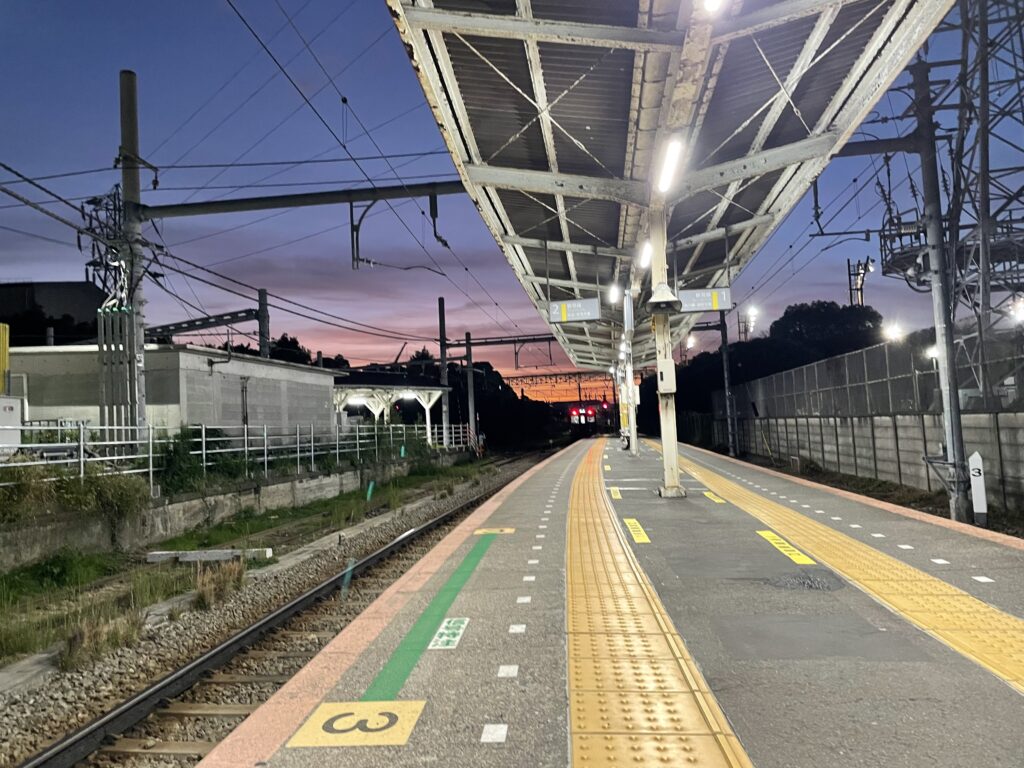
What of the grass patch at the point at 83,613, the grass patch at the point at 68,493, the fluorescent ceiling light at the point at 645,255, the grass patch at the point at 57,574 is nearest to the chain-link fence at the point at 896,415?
the fluorescent ceiling light at the point at 645,255

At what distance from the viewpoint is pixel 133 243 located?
13.8 meters

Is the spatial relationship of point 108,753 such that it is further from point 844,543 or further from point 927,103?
point 927,103

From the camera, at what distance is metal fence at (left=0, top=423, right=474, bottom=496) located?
35.8 ft

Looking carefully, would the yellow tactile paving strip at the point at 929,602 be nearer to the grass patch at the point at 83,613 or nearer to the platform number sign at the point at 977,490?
the platform number sign at the point at 977,490

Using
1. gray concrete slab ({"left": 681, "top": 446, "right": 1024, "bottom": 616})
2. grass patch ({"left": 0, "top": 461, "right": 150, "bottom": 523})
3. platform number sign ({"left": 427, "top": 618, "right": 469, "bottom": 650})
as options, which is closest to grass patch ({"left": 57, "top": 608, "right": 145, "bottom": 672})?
platform number sign ({"left": 427, "top": 618, "right": 469, "bottom": 650})

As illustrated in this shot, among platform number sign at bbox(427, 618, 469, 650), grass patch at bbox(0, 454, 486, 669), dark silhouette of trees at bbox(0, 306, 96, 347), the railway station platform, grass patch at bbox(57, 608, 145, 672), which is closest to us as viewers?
the railway station platform

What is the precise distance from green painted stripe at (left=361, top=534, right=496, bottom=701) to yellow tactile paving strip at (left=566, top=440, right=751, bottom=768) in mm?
1209

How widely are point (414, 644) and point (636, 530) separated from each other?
590 centimetres

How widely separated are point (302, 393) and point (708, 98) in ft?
75.0

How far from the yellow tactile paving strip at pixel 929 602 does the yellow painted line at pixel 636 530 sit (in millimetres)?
2030

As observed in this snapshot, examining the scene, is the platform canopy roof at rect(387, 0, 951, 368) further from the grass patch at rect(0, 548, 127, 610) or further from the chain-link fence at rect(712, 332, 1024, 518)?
the grass patch at rect(0, 548, 127, 610)

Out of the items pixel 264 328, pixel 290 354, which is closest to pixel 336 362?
pixel 290 354

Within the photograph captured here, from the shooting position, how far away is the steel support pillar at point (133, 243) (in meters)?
13.8

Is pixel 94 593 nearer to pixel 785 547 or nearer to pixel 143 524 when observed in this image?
pixel 143 524
